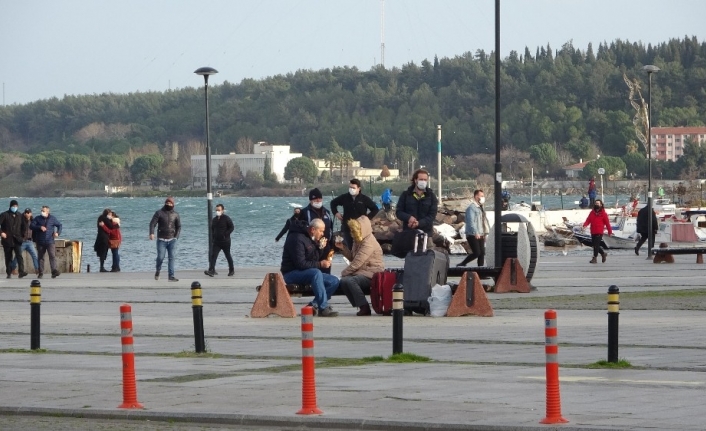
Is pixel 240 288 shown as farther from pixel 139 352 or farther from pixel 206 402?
pixel 206 402

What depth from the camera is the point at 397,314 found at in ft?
46.7

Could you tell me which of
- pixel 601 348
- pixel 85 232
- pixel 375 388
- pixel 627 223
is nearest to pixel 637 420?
pixel 375 388

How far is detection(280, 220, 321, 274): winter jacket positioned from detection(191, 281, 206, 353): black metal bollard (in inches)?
176

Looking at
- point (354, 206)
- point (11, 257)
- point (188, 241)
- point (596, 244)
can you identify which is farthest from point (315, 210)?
point (188, 241)

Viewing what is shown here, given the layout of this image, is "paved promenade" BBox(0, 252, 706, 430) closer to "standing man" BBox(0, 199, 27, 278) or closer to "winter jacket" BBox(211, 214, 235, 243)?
"winter jacket" BBox(211, 214, 235, 243)

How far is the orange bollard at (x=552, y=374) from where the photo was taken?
32.6 ft

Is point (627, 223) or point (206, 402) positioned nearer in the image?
point (206, 402)

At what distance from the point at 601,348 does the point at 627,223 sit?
55.5 metres

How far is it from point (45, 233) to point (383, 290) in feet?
50.7

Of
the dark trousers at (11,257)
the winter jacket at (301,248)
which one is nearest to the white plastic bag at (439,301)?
the winter jacket at (301,248)

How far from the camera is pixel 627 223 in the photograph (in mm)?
69938

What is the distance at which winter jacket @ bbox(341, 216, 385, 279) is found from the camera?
20.6 metres

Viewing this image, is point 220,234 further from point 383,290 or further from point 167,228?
point 383,290

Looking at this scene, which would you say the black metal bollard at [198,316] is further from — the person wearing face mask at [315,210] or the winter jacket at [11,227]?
the winter jacket at [11,227]
